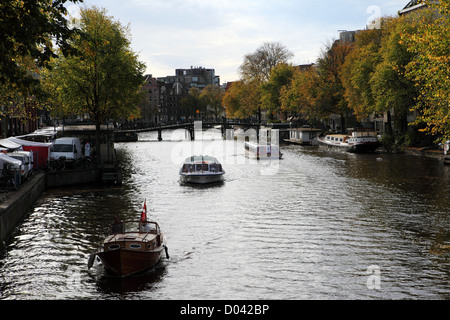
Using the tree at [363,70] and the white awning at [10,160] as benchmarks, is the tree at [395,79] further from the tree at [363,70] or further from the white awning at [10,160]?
the white awning at [10,160]

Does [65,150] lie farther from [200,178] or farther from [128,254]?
[128,254]

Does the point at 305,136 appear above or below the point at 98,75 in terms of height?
below

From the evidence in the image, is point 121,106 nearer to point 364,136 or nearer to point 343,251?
point 364,136

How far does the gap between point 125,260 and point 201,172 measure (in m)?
24.3

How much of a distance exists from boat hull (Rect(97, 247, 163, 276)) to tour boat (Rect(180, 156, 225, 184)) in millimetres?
23214

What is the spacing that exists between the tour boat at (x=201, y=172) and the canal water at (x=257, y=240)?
4.06ft

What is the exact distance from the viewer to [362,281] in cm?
1755

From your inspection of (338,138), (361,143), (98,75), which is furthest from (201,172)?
(338,138)

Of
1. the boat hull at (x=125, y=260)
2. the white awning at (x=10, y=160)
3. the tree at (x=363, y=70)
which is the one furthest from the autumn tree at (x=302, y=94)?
the boat hull at (x=125, y=260)

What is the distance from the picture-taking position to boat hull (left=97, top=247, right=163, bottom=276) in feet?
58.6

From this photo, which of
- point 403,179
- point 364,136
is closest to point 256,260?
point 403,179

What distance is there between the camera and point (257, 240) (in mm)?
23391

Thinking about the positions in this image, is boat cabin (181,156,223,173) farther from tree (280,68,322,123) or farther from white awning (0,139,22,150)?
tree (280,68,322,123)

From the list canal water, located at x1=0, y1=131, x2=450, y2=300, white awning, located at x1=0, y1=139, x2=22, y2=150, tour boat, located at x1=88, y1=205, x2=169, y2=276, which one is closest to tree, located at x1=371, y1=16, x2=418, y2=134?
canal water, located at x1=0, y1=131, x2=450, y2=300
